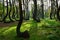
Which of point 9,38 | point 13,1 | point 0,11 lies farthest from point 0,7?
point 9,38

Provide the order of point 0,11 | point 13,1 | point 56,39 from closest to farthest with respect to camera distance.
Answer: point 56,39 → point 13,1 → point 0,11

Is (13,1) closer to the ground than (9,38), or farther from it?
farther from it

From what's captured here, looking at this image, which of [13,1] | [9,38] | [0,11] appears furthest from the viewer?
[0,11]

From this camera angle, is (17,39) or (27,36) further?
(27,36)

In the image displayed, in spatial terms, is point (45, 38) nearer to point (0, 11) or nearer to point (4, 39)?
point (4, 39)

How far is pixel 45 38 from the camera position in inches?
611

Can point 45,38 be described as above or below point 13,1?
below

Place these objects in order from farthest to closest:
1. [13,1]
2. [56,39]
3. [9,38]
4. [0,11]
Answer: [0,11]
[13,1]
[9,38]
[56,39]

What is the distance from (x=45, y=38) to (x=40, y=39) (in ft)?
1.96

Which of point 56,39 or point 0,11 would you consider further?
point 0,11

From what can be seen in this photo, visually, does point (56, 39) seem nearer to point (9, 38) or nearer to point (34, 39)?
point (34, 39)

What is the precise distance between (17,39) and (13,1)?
27.8 metres

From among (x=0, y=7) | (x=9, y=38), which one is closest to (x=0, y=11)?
(x=0, y=7)

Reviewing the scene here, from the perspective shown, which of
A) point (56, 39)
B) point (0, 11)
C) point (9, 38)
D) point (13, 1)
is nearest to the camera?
point (56, 39)
